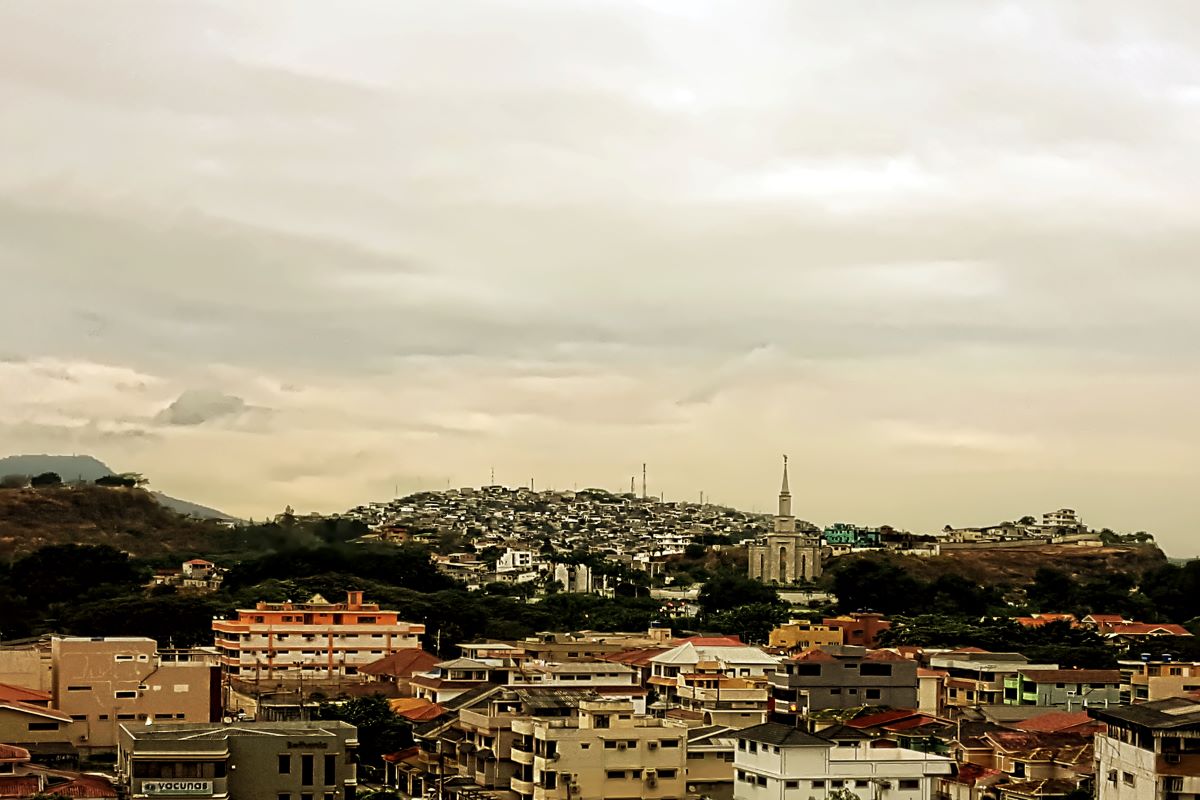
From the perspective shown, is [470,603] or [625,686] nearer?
[625,686]

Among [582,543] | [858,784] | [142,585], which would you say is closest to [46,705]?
[858,784]

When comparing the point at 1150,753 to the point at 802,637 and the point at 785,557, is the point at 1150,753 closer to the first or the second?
the point at 802,637

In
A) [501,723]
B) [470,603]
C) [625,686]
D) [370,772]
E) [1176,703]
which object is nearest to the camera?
[1176,703]

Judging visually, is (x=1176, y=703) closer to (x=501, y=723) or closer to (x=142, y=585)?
(x=501, y=723)

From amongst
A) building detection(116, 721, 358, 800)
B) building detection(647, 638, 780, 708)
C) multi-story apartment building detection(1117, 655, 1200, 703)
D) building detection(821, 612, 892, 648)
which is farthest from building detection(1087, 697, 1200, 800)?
building detection(821, 612, 892, 648)

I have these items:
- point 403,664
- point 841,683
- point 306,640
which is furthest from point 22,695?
point 841,683

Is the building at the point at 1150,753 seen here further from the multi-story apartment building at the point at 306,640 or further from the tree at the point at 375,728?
the multi-story apartment building at the point at 306,640
